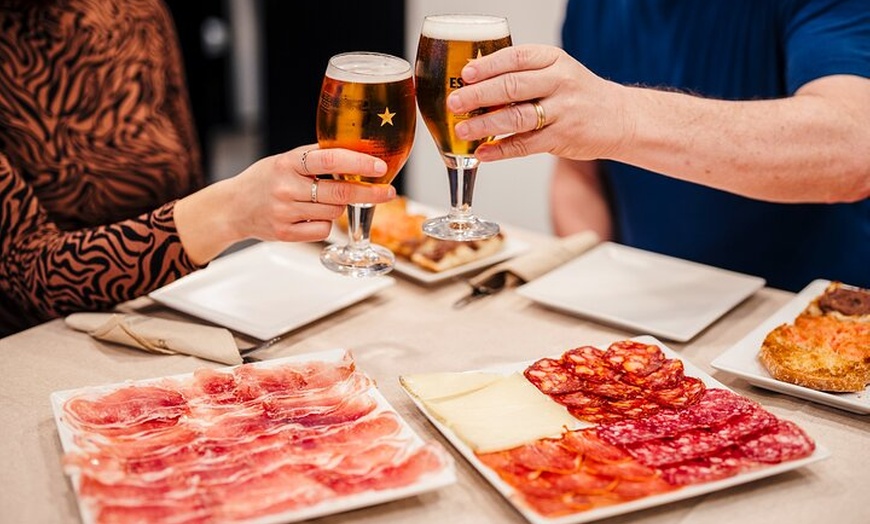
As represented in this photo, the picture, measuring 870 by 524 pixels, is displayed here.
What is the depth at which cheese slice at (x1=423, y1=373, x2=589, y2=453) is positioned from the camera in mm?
1293

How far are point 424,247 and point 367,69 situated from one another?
2.47 feet

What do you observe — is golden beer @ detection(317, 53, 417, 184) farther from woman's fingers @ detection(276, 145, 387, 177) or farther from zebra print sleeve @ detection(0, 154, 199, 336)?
zebra print sleeve @ detection(0, 154, 199, 336)

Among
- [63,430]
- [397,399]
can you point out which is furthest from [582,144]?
[63,430]

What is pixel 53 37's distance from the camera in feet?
7.22

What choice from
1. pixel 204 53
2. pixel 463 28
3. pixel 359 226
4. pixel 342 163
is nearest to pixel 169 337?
pixel 359 226

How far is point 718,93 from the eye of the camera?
243 cm

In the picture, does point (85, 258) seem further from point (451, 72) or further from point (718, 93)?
point (718, 93)

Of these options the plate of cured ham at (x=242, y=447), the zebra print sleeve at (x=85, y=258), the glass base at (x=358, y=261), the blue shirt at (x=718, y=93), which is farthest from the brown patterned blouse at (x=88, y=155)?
the blue shirt at (x=718, y=93)

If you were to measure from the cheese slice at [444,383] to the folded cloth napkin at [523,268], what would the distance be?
1.70ft

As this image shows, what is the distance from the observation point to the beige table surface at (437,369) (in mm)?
1210

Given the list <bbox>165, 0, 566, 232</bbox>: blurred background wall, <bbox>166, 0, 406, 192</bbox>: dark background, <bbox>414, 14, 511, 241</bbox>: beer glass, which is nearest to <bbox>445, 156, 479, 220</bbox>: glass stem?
<bbox>414, 14, 511, 241</bbox>: beer glass

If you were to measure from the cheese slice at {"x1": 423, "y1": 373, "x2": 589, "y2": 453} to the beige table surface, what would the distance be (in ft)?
0.15

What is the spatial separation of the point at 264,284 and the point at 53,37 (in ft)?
2.66

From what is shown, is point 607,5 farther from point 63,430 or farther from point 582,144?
point 63,430
